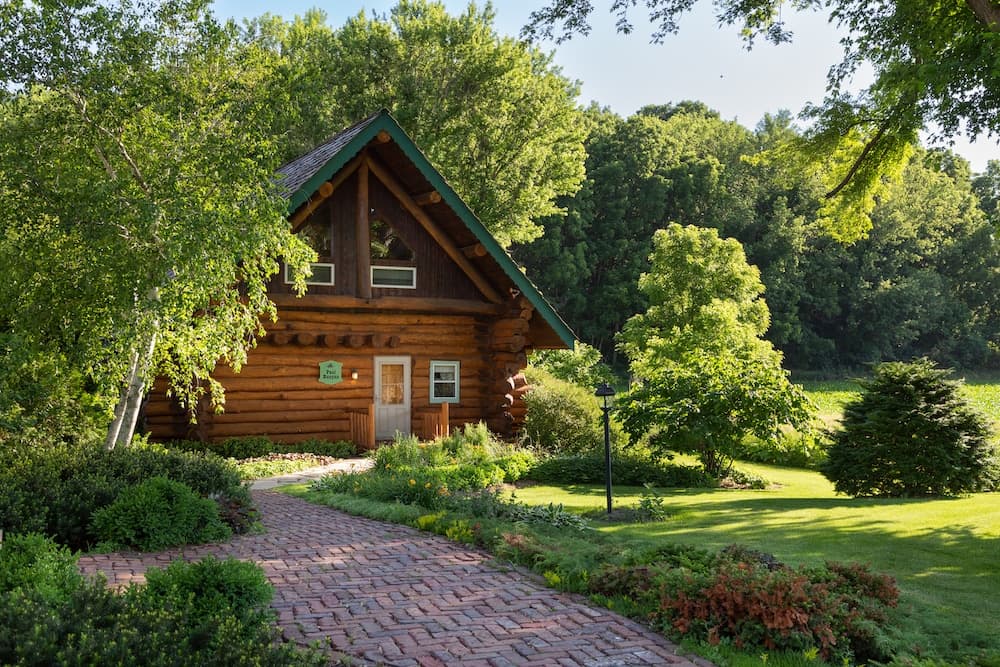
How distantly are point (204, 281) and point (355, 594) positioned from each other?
5.50 metres

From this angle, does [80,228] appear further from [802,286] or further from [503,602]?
[802,286]

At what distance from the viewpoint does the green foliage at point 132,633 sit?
4270mm

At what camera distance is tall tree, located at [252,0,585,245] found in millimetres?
33688

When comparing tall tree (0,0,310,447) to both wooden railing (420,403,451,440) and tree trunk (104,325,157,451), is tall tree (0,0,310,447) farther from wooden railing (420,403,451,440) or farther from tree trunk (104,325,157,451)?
wooden railing (420,403,451,440)

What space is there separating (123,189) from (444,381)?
1205 centimetres

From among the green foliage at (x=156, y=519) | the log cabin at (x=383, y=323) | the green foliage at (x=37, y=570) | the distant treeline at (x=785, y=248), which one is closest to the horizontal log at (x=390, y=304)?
the log cabin at (x=383, y=323)

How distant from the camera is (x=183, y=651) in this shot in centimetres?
453

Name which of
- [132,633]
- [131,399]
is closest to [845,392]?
[131,399]

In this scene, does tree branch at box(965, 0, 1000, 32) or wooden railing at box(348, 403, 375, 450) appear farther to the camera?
wooden railing at box(348, 403, 375, 450)

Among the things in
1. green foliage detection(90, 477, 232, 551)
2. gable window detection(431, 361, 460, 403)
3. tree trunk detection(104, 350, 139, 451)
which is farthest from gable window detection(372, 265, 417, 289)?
green foliage detection(90, 477, 232, 551)

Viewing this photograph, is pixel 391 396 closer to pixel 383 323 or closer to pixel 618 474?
pixel 383 323

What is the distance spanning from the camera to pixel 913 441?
14695 millimetres

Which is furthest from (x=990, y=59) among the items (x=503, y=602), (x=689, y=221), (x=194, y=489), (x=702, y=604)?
(x=689, y=221)

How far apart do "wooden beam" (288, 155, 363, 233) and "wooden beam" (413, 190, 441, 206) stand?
1.68 metres
